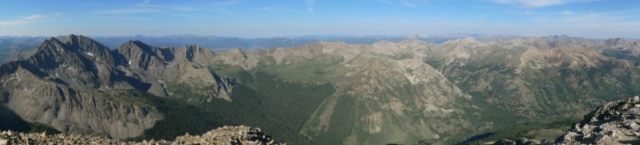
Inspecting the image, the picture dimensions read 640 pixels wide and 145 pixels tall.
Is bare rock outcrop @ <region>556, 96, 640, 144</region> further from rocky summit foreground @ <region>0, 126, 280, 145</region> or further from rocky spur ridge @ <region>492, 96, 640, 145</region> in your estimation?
rocky summit foreground @ <region>0, 126, 280, 145</region>

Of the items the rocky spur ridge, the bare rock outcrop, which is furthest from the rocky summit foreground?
the bare rock outcrop

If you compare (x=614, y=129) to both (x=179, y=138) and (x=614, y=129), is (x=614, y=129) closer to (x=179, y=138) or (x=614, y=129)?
(x=614, y=129)

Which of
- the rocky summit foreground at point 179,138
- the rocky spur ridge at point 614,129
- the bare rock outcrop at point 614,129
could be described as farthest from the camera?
the bare rock outcrop at point 614,129

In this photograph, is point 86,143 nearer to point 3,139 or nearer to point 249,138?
point 3,139

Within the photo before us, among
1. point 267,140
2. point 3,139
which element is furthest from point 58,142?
point 267,140

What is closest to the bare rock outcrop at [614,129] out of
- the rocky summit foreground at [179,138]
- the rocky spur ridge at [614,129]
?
the rocky spur ridge at [614,129]

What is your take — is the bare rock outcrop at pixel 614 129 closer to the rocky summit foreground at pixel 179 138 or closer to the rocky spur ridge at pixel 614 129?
the rocky spur ridge at pixel 614 129

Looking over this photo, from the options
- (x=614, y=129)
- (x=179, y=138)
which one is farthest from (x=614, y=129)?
(x=179, y=138)

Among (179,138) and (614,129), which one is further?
(614,129)
